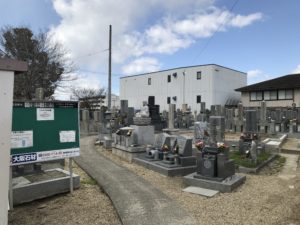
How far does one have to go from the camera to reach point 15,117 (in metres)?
5.06

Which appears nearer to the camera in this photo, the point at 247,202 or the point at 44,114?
the point at 44,114

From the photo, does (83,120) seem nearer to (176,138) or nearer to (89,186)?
(176,138)

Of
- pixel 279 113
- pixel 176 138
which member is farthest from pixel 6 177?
pixel 279 113

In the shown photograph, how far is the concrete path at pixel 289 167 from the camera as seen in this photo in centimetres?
822

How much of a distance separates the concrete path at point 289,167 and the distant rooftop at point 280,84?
2225cm

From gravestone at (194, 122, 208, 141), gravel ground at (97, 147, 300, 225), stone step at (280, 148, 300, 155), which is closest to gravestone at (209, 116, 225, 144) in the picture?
gravestone at (194, 122, 208, 141)

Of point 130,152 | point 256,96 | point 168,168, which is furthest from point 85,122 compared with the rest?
point 256,96

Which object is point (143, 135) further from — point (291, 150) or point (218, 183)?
point (291, 150)

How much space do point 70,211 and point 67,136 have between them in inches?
58.9

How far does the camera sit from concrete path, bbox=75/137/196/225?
4.52m

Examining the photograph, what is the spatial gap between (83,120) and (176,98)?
21685 mm

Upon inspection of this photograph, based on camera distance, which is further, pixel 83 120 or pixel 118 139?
pixel 83 120

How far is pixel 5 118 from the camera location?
2947mm

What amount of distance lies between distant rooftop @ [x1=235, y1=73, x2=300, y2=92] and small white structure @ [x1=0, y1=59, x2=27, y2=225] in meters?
32.7
